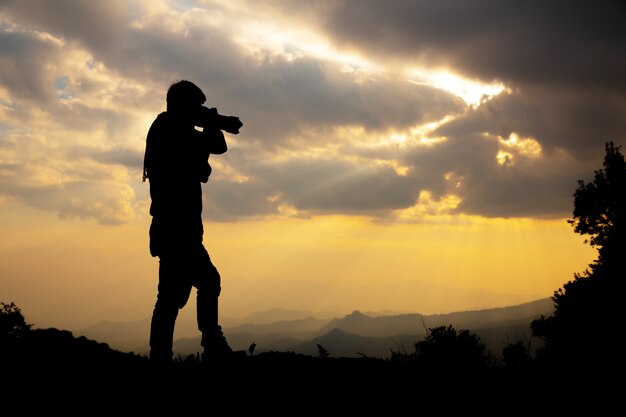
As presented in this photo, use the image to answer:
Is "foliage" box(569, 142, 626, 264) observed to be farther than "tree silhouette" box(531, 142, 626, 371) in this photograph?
Yes

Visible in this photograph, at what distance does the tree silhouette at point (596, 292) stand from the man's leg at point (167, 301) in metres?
4.22

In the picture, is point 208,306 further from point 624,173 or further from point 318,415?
point 624,173

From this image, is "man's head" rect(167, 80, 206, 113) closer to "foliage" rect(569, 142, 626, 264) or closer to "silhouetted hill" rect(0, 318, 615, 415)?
"silhouetted hill" rect(0, 318, 615, 415)

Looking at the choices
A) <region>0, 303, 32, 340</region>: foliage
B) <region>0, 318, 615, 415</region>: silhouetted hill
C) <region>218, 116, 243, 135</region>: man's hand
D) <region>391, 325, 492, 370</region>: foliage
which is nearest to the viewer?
<region>0, 318, 615, 415</region>: silhouetted hill

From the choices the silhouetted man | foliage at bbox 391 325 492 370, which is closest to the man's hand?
the silhouetted man

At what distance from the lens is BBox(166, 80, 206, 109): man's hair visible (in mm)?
5539

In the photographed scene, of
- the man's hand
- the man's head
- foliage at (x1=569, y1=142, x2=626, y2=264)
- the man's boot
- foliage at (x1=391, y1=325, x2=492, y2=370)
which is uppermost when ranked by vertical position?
foliage at (x1=569, y1=142, x2=626, y2=264)

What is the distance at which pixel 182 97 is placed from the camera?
5539 mm

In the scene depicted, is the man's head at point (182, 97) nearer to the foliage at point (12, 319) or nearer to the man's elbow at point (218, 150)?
the man's elbow at point (218, 150)

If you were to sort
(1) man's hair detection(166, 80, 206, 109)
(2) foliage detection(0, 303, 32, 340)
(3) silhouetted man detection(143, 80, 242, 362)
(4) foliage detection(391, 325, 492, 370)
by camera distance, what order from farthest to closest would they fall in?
(2) foliage detection(0, 303, 32, 340)
(1) man's hair detection(166, 80, 206, 109)
(3) silhouetted man detection(143, 80, 242, 362)
(4) foliage detection(391, 325, 492, 370)

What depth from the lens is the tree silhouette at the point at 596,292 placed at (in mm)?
4840

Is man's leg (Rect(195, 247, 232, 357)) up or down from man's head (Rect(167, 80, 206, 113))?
down

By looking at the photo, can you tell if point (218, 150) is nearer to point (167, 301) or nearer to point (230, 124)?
point (230, 124)

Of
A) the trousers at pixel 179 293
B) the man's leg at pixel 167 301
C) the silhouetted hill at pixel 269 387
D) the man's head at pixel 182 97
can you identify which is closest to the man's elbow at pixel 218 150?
the man's head at pixel 182 97
